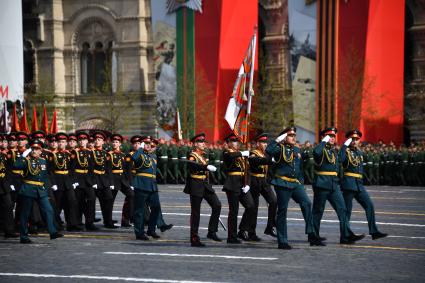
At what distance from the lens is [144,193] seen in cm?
1798

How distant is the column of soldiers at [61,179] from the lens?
17734 millimetres

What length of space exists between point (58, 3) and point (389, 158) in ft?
97.7

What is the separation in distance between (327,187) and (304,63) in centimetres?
3249

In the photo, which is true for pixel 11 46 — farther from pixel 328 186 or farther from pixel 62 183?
pixel 328 186

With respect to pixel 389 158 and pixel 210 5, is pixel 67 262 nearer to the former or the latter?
pixel 389 158

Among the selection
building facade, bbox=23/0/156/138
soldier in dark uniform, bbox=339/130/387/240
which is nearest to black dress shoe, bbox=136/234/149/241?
soldier in dark uniform, bbox=339/130/387/240

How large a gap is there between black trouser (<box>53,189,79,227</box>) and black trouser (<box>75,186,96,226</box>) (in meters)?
0.25

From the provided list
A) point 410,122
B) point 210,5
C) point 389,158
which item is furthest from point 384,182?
point 210,5

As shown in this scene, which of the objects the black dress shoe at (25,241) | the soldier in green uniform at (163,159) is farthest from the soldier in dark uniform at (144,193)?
the soldier in green uniform at (163,159)

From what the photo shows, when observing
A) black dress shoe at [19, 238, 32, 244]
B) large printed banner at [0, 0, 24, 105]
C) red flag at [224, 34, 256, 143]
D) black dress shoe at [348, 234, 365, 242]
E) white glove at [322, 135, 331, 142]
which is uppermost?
large printed banner at [0, 0, 24, 105]

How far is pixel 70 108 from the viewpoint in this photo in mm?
59719

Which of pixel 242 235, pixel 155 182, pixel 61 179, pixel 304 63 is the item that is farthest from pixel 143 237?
pixel 304 63

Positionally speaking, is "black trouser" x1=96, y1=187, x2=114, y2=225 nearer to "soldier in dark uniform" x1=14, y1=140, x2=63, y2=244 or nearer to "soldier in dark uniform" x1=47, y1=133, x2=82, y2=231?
"soldier in dark uniform" x1=47, y1=133, x2=82, y2=231

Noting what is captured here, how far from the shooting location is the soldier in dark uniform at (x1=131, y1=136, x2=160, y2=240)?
17.9 metres
